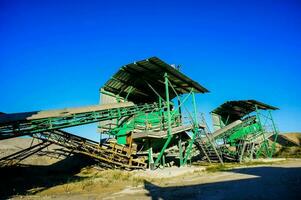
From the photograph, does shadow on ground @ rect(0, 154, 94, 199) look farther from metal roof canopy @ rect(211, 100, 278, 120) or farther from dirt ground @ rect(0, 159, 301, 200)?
metal roof canopy @ rect(211, 100, 278, 120)

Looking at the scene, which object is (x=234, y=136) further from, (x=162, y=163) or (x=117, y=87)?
(x=117, y=87)

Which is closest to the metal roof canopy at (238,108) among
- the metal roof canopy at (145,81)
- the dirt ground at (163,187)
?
the metal roof canopy at (145,81)

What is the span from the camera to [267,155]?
1121 inches

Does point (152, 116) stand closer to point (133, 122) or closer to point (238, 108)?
point (133, 122)

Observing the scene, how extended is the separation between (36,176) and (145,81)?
31.2ft

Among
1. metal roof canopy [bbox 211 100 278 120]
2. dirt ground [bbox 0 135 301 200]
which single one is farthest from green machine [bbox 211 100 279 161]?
dirt ground [bbox 0 135 301 200]

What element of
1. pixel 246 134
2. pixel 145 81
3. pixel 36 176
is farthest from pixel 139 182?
pixel 246 134

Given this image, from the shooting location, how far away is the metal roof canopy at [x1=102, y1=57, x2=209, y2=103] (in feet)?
59.2

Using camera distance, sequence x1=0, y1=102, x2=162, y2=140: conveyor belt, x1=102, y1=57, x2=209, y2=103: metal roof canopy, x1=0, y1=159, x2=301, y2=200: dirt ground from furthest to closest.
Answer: x1=102, y1=57, x2=209, y2=103: metal roof canopy < x1=0, y1=102, x2=162, y2=140: conveyor belt < x1=0, y1=159, x2=301, y2=200: dirt ground

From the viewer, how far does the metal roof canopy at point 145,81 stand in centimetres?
1805

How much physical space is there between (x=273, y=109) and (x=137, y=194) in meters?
24.3

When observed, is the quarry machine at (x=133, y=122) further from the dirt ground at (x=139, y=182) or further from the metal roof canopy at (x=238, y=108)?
the metal roof canopy at (x=238, y=108)

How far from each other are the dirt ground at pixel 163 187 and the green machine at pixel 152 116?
8.08 feet

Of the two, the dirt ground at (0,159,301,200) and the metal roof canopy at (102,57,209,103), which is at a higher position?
the metal roof canopy at (102,57,209,103)
